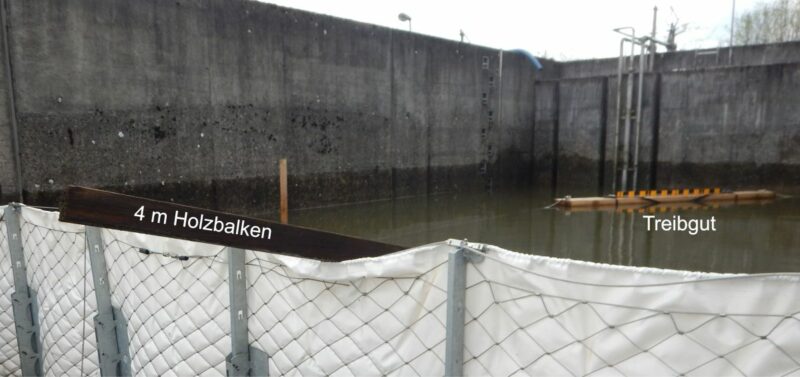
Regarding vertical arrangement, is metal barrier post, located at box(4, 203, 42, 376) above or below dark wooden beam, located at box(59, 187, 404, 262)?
below

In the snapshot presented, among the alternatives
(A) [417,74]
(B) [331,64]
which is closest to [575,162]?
(A) [417,74]

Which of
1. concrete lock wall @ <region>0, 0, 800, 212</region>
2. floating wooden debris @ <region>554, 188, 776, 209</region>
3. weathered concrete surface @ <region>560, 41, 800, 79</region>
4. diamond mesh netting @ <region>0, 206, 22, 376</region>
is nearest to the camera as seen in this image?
diamond mesh netting @ <region>0, 206, 22, 376</region>

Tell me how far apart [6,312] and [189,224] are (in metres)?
2.30

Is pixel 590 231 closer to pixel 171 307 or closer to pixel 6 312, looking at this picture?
pixel 171 307

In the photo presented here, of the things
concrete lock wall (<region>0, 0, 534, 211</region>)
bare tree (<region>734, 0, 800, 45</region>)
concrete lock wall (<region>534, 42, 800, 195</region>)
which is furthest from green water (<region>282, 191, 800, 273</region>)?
bare tree (<region>734, 0, 800, 45</region>)

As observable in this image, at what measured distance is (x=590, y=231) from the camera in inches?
405

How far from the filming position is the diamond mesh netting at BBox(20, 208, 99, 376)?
9.35ft

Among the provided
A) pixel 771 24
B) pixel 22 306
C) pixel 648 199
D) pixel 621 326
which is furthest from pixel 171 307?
pixel 771 24

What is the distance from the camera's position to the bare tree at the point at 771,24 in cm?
2495

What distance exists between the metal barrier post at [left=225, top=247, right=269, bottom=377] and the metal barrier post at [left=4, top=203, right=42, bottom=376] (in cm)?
183

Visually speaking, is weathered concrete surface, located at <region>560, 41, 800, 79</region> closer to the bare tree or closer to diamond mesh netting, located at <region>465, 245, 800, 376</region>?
the bare tree

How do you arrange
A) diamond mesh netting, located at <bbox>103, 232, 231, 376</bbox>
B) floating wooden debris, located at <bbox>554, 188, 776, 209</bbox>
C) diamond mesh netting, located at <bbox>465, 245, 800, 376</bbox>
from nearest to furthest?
diamond mesh netting, located at <bbox>465, 245, 800, 376</bbox> < diamond mesh netting, located at <bbox>103, 232, 231, 376</bbox> < floating wooden debris, located at <bbox>554, 188, 776, 209</bbox>

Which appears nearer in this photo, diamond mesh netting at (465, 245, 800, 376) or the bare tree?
diamond mesh netting at (465, 245, 800, 376)

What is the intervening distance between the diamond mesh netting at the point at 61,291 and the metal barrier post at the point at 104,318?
0.10 m
